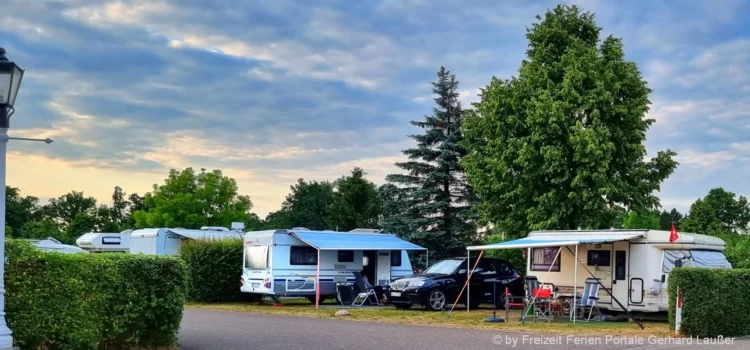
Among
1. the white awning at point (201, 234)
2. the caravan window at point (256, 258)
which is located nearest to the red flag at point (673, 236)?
the caravan window at point (256, 258)

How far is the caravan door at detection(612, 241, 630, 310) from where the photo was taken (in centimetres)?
1886

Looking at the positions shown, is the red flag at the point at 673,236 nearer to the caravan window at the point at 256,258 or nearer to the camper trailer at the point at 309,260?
the camper trailer at the point at 309,260

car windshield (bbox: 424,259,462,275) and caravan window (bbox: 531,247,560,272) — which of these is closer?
caravan window (bbox: 531,247,560,272)

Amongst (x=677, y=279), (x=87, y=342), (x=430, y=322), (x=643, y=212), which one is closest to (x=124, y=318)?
(x=87, y=342)

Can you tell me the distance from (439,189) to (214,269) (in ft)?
47.0

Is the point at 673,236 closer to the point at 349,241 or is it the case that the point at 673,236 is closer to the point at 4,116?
the point at 349,241

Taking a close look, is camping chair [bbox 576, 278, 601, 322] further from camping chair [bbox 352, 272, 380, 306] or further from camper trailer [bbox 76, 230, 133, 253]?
camper trailer [bbox 76, 230, 133, 253]

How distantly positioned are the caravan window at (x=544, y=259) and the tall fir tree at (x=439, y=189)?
1422 cm

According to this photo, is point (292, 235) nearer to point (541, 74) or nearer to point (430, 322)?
point (430, 322)

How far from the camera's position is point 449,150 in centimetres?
3644

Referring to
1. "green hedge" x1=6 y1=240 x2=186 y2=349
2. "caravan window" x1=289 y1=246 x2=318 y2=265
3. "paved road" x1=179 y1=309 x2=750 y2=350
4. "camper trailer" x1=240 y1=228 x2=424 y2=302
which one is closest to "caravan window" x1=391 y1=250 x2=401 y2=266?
"camper trailer" x1=240 y1=228 x2=424 y2=302

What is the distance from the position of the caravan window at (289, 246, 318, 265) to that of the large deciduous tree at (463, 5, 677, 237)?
713 centimetres

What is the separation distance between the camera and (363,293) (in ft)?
76.8

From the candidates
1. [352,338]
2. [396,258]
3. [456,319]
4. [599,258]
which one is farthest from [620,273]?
[396,258]
